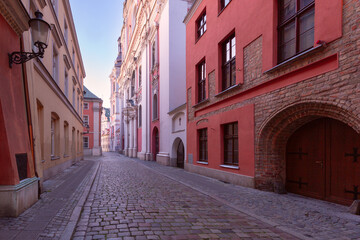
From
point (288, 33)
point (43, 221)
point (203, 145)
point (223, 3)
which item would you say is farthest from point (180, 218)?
point (223, 3)

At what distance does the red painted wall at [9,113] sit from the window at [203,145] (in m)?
8.75

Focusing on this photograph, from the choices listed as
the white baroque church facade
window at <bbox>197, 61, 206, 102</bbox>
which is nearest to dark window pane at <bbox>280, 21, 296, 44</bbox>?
window at <bbox>197, 61, 206, 102</bbox>

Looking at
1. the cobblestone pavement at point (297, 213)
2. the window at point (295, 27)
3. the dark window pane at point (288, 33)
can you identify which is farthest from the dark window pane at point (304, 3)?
the cobblestone pavement at point (297, 213)

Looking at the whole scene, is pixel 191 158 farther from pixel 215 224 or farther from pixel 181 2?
pixel 181 2

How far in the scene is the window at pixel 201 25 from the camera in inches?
535

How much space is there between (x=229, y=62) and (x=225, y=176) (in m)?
4.66

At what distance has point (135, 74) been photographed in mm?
34531

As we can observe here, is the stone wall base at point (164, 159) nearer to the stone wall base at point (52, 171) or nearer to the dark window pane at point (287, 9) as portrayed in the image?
the stone wall base at point (52, 171)

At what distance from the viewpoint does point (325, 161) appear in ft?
21.9

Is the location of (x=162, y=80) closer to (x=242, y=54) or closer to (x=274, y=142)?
(x=242, y=54)

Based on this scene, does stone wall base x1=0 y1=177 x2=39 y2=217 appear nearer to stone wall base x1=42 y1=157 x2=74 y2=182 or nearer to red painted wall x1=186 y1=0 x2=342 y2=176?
stone wall base x1=42 y1=157 x2=74 y2=182

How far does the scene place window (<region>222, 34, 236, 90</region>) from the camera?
10.5 m

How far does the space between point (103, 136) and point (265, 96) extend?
261ft

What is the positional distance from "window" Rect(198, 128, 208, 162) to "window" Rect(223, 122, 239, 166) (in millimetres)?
2257
